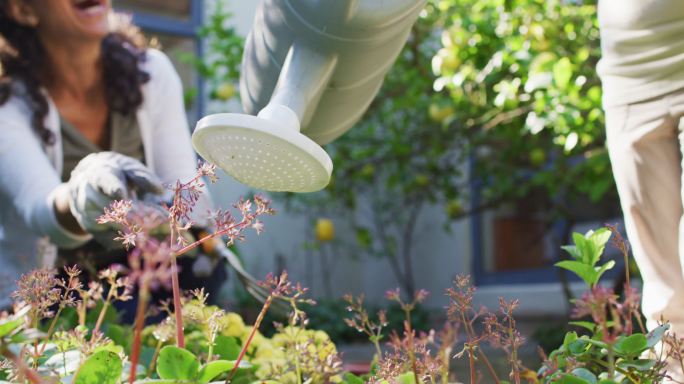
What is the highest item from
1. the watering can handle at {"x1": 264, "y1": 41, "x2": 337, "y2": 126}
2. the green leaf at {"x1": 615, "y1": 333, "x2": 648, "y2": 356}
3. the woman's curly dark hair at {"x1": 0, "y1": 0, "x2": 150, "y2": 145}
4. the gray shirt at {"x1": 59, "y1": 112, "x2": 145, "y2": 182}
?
the woman's curly dark hair at {"x1": 0, "y1": 0, "x2": 150, "y2": 145}

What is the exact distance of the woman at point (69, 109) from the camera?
1712 millimetres

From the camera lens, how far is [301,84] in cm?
94

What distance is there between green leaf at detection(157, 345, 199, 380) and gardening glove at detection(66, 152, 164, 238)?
511mm

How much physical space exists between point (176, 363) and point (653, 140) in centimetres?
69

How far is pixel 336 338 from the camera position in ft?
16.0

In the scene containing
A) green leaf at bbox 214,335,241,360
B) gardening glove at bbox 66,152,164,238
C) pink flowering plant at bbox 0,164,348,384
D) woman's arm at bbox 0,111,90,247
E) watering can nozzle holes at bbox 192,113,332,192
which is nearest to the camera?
pink flowering plant at bbox 0,164,348,384

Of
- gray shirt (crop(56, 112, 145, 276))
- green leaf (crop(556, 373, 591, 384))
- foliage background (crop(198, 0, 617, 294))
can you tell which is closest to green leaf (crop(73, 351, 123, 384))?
green leaf (crop(556, 373, 591, 384))

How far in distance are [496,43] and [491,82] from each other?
214 millimetres

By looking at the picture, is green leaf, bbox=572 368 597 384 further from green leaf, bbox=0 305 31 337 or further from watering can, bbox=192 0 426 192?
green leaf, bbox=0 305 31 337

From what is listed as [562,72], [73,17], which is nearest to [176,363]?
[73,17]

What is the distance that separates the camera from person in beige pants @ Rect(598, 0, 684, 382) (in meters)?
1.04

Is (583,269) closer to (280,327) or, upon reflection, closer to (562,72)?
(280,327)

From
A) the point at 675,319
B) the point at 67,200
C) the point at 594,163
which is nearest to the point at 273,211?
the point at 675,319

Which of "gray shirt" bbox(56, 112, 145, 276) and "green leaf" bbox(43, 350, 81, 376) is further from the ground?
"gray shirt" bbox(56, 112, 145, 276)
